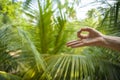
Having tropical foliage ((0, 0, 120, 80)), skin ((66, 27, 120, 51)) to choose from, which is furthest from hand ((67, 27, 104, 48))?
tropical foliage ((0, 0, 120, 80))

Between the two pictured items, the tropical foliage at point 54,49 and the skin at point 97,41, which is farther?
the tropical foliage at point 54,49

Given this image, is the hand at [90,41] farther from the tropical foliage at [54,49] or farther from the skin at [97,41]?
the tropical foliage at [54,49]

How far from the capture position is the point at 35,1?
2.39 metres

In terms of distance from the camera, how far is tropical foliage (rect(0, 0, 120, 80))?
2.21m

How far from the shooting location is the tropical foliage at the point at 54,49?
87.1 inches

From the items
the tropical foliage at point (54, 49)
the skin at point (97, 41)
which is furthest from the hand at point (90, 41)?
the tropical foliage at point (54, 49)

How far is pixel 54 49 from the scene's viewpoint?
2477 mm

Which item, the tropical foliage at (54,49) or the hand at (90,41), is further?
the tropical foliage at (54,49)

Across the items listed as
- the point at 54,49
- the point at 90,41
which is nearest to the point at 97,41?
the point at 90,41

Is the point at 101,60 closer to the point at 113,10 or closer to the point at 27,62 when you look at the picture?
the point at 113,10

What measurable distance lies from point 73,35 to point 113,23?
0.40 metres

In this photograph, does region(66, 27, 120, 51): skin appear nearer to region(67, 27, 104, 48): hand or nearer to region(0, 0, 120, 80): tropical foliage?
region(67, 27, 104, 48): hand

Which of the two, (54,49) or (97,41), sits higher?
(97,41)

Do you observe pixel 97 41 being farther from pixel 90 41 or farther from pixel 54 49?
pixel 54 49
